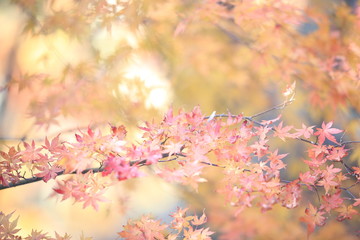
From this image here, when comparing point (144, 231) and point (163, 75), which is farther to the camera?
point (163, 75)

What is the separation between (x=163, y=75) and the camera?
2734 millimetres

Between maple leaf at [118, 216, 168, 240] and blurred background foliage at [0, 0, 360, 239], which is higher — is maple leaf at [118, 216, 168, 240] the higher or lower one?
the lower one

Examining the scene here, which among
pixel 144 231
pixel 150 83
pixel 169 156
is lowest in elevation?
pixel 144 231

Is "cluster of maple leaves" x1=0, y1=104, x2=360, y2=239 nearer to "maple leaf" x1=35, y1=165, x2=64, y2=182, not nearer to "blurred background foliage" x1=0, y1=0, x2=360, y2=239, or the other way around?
"maple leaf" x1=35, y1=165, x2=64, y2=182

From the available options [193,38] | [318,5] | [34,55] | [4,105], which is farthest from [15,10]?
[318,5]

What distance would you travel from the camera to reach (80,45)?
2.70 meters

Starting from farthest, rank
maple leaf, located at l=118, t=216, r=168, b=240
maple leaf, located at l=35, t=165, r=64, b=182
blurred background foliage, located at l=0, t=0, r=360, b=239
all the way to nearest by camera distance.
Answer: blurred background foliage, located at l=0, t=0, r=360, b=239, maple leaf, located at l=118, t=216, r=168, b=240, maple leaf, located at l=35, t=165, r=64, b=182

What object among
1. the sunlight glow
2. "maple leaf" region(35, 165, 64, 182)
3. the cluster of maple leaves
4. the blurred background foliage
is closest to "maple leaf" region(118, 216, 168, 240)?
the cluster of maple leaves

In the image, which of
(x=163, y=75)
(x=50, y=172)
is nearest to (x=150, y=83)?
(x=163, y=75)

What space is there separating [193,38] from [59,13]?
3.22 ft

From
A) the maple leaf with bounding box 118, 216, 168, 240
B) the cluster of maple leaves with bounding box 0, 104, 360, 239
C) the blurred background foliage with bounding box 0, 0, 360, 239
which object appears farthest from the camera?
the blurred background foliage with bounding box 0, 0, 360, 239

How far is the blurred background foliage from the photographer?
8.40 ft

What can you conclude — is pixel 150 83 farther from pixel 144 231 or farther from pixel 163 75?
pixel 144 231

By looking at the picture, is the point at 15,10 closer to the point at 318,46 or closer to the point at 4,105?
the point at 4,105
